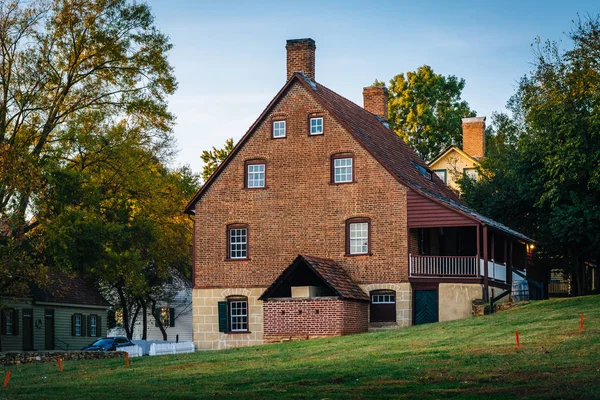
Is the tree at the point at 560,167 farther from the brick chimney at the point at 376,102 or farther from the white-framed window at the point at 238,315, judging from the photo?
the white-framed window at the point at 238,315

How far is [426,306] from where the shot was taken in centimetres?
4038

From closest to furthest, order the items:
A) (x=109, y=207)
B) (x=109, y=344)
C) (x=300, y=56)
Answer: (x=109, y=207)
(x=300, y=56)
(x=109, y=344)

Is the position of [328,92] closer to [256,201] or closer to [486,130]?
[256,201]

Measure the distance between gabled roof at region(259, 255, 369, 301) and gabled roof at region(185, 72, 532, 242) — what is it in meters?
4.40

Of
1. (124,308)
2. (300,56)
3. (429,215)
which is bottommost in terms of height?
(124,308)

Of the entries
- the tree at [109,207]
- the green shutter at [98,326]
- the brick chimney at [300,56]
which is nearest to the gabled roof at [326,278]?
the tree at [109,207]

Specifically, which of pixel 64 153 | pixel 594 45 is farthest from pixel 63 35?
pixel 594 45

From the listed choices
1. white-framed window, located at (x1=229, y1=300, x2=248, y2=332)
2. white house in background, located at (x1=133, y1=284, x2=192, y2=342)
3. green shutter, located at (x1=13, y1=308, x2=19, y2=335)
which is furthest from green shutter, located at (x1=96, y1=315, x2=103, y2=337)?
white-framed window, located at (x1=229, y1=300, x2=248, y2=332)

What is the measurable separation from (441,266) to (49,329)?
21450mm

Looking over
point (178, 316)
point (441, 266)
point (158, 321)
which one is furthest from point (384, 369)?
point (178, 316)

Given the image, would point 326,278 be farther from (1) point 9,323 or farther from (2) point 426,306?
(1) point 9,323

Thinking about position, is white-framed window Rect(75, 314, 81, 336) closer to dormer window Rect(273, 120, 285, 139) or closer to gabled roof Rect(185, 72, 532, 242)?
gabled roof Rect(185, 72, 532, 242)

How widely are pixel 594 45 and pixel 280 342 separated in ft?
53.8

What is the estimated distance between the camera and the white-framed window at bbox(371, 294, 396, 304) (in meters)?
40.8
